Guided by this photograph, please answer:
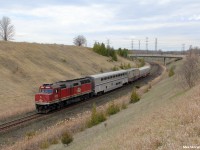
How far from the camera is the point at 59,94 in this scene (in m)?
34.7

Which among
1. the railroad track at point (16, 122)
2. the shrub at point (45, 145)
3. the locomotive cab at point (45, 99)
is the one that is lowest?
the railroad track at point (16, 122)

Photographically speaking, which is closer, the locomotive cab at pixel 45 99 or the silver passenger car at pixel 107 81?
the locomotive cab at pixel 45 99

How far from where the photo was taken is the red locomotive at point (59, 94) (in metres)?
33.1

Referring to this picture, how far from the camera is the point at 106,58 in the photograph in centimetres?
10562

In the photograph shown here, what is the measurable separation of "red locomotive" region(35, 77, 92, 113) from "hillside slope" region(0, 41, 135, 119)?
8.46ft

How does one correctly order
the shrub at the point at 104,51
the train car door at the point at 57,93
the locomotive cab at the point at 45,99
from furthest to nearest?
1. the shrub at the point at 104,51
2. the train car door at the point at 57,93
3. the locomotive cab at the point at 45,99

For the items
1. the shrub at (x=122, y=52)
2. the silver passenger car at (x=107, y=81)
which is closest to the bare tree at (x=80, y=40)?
the shrub at (x=122, y=52)

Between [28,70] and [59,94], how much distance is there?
2337cm

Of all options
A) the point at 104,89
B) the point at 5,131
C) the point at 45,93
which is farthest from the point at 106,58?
the point at 5,131

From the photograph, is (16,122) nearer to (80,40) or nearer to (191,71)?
(191,71)

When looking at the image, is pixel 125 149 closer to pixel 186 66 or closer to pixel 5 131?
pixel 5 131

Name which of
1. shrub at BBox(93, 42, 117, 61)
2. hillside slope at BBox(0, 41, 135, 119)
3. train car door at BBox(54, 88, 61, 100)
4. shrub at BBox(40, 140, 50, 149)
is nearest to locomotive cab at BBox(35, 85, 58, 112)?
train car door at BBox(54, 88, 61, 100)

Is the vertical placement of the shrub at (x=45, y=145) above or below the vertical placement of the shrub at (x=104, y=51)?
below

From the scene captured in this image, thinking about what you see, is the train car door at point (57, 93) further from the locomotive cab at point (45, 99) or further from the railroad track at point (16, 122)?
the railroad track at point (16, 122)
